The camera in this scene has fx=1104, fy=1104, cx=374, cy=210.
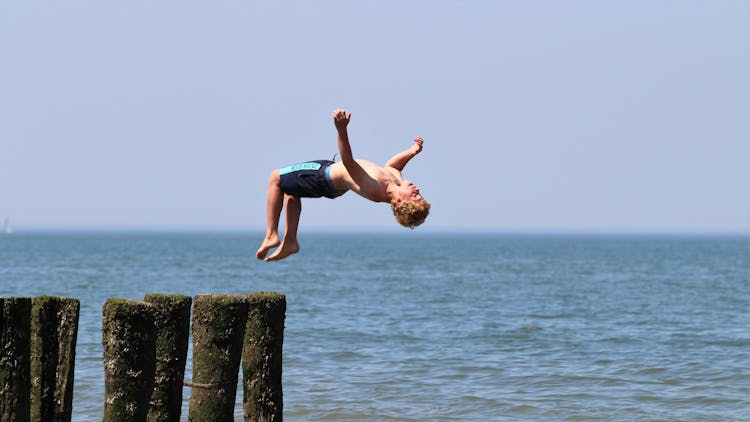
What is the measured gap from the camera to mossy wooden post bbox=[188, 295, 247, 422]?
28.0 ft

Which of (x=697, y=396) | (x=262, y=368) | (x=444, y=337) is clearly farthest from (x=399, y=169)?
(x=444, y=337)

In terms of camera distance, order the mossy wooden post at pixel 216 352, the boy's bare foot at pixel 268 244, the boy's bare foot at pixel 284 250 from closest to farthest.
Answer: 1. the mossy wooden post at pixel 216 352
2. the boy's bare foot at pixel 284 250
3. the boy's bare foot at pixel 268 244

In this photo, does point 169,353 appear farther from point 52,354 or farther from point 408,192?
point 408,192

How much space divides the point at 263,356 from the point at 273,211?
1.39m

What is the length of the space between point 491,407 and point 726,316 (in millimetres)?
22937

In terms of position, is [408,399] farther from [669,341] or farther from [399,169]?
[669,341]

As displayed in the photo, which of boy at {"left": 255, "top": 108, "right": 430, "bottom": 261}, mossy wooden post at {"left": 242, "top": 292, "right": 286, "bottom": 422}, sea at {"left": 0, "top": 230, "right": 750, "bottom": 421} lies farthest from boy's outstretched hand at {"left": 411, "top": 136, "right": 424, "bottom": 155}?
sea at {"left": 0, "top": 230, "right": 750, "bottom": 421}

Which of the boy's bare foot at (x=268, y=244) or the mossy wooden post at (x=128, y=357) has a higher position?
the boy's bare foot at (x=268, y=244)

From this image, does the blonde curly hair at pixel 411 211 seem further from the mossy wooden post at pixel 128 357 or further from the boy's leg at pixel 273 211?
the mossy wooden post at pixel 128 357

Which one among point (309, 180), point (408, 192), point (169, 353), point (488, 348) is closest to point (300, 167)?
point (309, 180)

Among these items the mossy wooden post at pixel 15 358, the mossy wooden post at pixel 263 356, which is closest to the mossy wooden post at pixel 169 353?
the mossy wooden post at pixel 263 356

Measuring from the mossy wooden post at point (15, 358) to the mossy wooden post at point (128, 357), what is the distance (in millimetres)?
591

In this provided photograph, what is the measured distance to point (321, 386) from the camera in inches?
687

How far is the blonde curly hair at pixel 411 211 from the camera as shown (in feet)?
28.8
